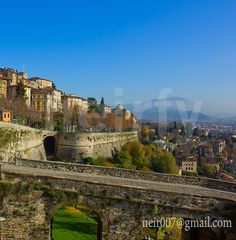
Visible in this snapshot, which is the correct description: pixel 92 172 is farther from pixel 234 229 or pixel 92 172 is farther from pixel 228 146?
pixel 228 146

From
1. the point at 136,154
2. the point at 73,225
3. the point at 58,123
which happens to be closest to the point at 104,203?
the point at 73,225

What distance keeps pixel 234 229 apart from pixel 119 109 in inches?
3522

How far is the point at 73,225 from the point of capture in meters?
18.9

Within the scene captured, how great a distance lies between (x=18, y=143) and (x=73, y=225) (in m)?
8.16

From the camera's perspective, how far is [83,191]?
11.3m

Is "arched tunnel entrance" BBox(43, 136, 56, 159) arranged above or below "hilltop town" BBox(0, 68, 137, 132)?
below

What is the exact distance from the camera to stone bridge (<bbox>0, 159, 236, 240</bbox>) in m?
10.7

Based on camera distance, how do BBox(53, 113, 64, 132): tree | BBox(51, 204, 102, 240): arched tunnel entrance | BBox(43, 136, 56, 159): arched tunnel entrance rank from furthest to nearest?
BBox(53, 113, 64, 132): tree, BBox(43, 136, 56, 159): arched tunnel entrance, BBox(51, 204, 102, 240): arched tunnel entrance

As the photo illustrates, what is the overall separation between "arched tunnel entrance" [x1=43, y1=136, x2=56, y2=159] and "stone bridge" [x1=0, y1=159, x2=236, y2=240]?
29.0 meters

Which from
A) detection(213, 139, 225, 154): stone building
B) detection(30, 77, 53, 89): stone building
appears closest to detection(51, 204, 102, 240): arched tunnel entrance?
detection(30, 77, 53, 89): stone building

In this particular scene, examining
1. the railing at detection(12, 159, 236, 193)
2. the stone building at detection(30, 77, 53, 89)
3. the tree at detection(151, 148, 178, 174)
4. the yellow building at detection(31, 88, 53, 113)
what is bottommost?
the tree at detection(151, 148, 178, 174)

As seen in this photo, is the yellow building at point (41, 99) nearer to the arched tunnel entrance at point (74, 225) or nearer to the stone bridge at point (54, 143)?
the stone bridge at point (54, 143)

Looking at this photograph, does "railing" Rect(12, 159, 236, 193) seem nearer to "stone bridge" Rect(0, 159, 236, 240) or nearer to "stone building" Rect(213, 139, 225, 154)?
"stone bridge" Rect(0, 159, 236, 240)

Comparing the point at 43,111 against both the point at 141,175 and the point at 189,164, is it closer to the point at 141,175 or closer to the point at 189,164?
the point at 189,164
